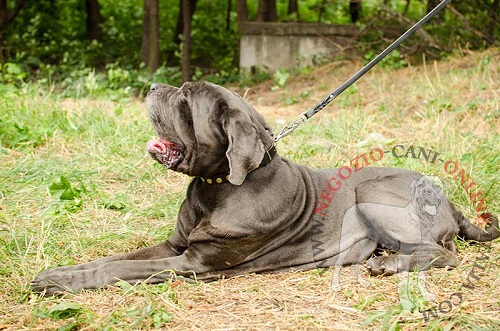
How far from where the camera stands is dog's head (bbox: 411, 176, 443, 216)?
3.79 m

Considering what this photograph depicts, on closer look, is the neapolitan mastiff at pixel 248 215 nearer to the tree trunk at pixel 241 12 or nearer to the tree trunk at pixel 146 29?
the tree trunk at pixel 146 29

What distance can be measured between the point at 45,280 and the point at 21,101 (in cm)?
379

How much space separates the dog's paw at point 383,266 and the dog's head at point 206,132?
2.92 feet

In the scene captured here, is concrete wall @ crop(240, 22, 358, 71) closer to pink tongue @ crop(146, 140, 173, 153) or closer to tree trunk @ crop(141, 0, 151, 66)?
tree trunk @ crop(141, 0, 151, 66)

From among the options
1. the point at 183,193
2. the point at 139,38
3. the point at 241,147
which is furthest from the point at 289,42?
the point at 241,147

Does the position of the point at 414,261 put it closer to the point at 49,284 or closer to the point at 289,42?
the point at 49,284

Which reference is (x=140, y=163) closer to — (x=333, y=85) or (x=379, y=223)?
(x=379, y=223)

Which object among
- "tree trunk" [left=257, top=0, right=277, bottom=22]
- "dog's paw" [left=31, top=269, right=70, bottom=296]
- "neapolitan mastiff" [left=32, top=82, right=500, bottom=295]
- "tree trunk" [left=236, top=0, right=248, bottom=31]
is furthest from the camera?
"tree trunk" [left=257, top=0, right=277, bottom=22]

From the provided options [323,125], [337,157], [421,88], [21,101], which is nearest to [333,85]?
[421,88]

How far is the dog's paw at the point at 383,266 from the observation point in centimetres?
355

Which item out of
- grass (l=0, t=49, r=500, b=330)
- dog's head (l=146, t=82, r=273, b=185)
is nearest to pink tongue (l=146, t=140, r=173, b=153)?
dog's head (l=146, t=82, r=273, b=185)

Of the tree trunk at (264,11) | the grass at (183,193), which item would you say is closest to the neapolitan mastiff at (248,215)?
the grass at (183,193)

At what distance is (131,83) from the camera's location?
10.6 m

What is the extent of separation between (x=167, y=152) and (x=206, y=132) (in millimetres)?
283
